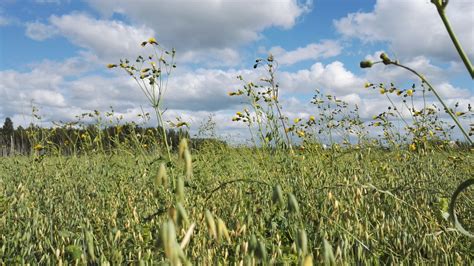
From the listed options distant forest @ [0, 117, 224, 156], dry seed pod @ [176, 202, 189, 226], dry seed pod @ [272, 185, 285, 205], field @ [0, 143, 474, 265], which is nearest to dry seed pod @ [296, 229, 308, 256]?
field @ [0, 143, 474, 265]

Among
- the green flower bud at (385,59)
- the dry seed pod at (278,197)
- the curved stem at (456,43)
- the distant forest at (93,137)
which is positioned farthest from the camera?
the distant forest at (93,137)

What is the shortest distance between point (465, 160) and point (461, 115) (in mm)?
523

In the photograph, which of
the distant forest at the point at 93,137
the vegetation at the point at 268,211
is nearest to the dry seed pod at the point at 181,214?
the vegetation at the point at 268,211

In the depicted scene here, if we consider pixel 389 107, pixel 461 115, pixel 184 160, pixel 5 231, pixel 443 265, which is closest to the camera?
pixel 184 160

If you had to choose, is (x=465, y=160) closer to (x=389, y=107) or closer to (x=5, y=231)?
(x=389, y=107)

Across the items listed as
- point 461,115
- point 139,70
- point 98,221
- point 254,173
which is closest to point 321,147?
point 254,173

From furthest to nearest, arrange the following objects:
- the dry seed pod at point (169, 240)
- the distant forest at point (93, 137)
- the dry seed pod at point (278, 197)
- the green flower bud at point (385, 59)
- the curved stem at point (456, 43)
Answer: the distant forest at point (93, 137), the green flower bud at point (385, 59), the dry seed pod at point (278, 197), the curved stem at point (456, 43), the dry seed pod at point (169, 240)

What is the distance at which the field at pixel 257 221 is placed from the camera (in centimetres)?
125

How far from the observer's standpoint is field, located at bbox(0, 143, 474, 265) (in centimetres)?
125

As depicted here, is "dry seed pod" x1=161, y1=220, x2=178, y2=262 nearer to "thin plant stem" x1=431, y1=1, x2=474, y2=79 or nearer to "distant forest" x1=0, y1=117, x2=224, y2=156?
"thin plant stem" x1=431, y1=1, x2=474, y2=79

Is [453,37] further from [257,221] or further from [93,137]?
[93,137]

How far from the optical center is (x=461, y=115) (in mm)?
4445

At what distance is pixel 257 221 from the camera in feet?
9.45

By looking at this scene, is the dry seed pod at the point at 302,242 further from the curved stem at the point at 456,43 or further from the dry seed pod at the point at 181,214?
the curved stem at the point at 456,43
